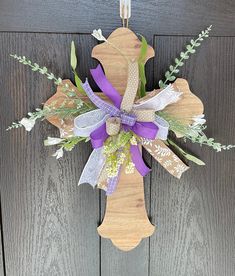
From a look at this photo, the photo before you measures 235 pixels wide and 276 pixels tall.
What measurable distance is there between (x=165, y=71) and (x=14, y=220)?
48 cm

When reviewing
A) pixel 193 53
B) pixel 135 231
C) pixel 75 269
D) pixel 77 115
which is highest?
pixel 193 53

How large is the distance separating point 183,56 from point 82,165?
1.04 ft

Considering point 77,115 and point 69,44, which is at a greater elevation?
point 69,44

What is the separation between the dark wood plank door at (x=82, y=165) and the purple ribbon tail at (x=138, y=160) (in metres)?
0.05

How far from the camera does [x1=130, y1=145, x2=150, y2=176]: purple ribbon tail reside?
0.74 m

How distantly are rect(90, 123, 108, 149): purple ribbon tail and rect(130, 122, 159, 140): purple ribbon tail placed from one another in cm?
6

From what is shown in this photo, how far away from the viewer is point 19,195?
2.70 ft

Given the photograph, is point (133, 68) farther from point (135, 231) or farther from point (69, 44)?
point (135, 231)

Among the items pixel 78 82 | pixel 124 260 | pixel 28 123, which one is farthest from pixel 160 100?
pixel 124 260

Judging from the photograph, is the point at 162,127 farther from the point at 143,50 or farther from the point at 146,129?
the point at 143,50

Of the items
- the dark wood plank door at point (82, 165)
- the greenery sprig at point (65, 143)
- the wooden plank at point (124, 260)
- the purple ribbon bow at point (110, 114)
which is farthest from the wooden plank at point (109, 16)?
the wooden plank at point (124, 260)

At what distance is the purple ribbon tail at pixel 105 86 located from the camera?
2.29ft

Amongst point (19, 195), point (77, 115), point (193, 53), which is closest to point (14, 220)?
point (19, 195)

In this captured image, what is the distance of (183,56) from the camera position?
0.72m
